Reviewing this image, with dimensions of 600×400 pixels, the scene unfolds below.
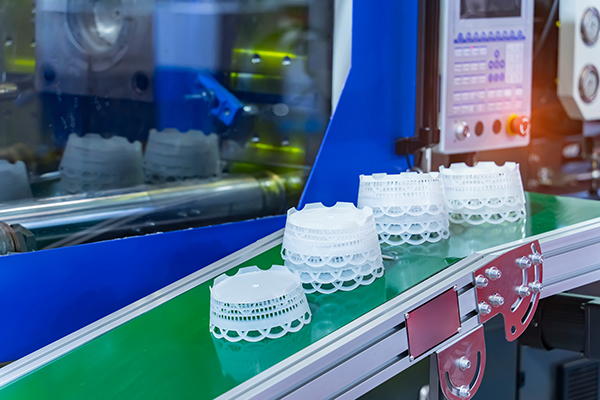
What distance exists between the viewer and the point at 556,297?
4.28 feet

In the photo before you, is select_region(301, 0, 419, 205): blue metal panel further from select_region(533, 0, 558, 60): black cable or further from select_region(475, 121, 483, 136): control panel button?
select_region(533, 0, 558, 60): black cable

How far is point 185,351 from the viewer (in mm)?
811

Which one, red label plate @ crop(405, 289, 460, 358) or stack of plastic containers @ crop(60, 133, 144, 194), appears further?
stack of plastic containers @ crop(60, 133, 144, 194)

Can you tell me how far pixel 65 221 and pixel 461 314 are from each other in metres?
0.72

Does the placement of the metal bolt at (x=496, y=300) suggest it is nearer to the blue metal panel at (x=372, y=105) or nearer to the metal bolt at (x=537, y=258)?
the metal bolt at (x=537, y=258)

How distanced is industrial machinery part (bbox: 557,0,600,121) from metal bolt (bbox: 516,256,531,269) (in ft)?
4.12

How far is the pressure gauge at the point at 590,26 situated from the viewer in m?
2.07

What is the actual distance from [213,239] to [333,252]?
369 mm

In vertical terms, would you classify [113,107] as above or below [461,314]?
above

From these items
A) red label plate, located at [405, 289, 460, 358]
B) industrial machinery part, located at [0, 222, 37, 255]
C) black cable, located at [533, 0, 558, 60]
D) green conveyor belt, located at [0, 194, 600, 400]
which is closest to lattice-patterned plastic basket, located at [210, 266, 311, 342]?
green conveyor belt, located at [0, 194, 600, 400]

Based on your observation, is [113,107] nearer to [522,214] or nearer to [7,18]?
[7,18]

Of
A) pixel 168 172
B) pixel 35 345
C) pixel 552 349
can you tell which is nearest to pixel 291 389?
pixel 35 345

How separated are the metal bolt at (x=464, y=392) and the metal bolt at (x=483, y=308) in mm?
118

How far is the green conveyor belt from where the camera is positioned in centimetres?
74
